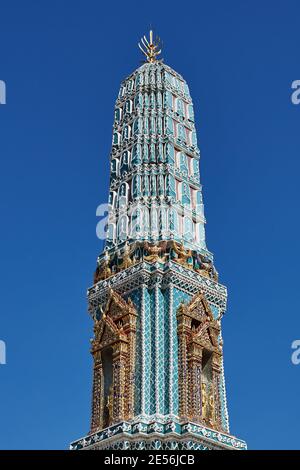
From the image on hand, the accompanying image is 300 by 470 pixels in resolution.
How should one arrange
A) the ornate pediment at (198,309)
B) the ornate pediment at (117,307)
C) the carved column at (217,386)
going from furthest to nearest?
the ornate pediment at (117,307)
the ornate pediment at (198,309)
the carved column at (217,386)

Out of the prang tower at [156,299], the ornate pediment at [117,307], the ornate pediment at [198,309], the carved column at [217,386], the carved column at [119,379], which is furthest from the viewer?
the ornate pediment at [117,307]

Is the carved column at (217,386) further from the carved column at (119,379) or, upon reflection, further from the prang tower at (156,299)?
the carved column at (119,379)

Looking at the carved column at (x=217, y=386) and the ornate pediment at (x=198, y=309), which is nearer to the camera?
the carved column at (x=217, y=386)

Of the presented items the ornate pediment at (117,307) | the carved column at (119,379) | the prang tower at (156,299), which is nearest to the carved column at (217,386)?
the prang tower at (156,299)

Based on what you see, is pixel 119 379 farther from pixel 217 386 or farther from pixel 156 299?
pixel 217 386

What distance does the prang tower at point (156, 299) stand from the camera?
4031 centimetres

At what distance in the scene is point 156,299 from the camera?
4334 centimetres

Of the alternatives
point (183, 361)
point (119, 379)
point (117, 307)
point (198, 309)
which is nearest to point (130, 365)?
point (119, 379)

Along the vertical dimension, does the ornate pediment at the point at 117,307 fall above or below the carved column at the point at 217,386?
above

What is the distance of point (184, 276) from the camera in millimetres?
44438
